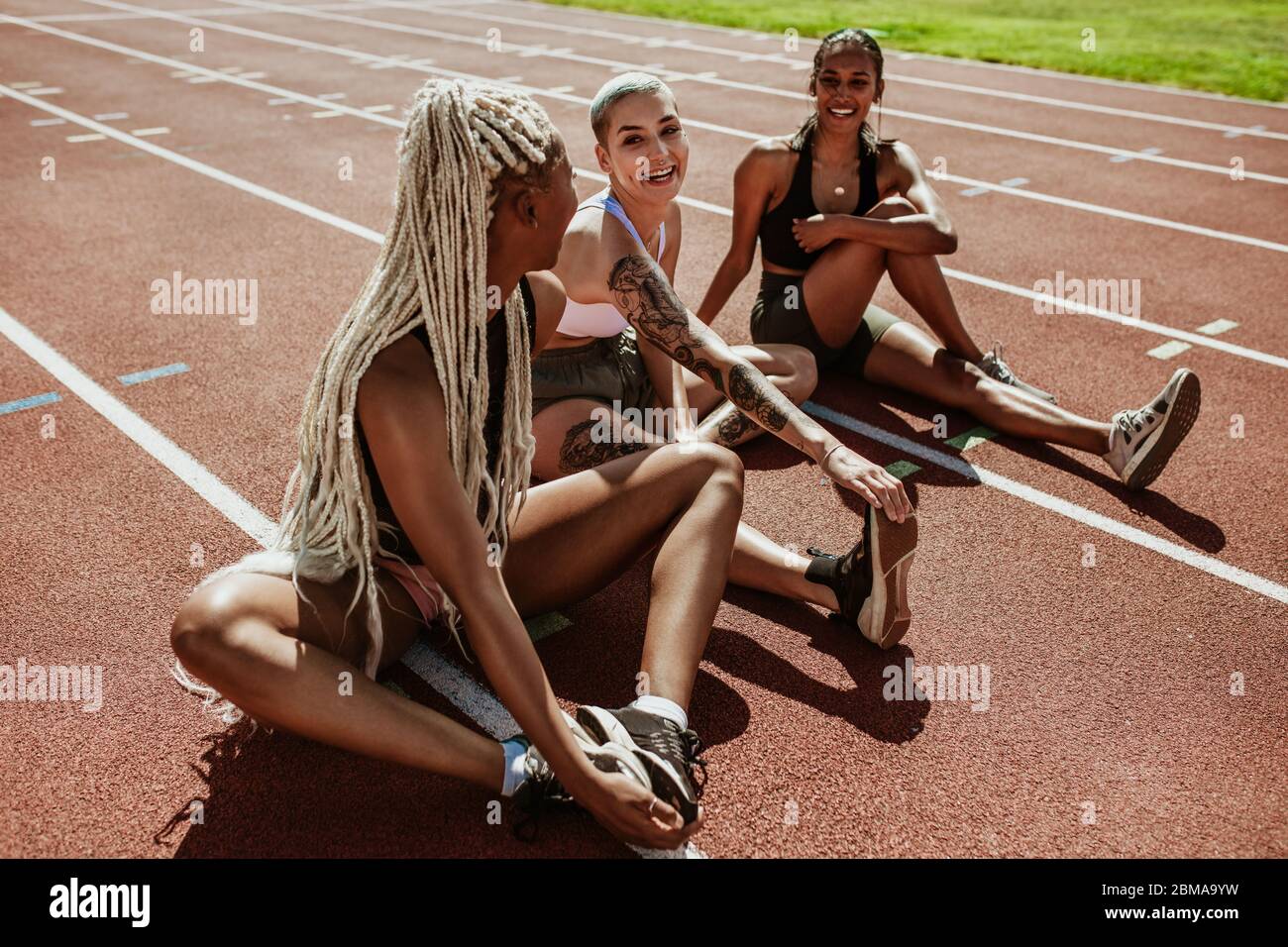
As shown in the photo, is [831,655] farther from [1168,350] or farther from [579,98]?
[579,98]

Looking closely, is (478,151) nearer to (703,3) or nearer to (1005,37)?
(1005,37)

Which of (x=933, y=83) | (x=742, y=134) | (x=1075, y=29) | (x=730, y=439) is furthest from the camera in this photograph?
(x=1075, y=29)

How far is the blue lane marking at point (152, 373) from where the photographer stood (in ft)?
19.0

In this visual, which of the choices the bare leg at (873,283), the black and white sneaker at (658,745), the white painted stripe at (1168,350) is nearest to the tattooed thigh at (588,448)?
the black and white sneaker at (658,745)

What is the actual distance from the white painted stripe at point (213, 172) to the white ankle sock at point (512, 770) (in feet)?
18.7

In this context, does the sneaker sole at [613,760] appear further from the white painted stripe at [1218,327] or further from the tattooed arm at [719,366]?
the white painted stripe at [1218,327]

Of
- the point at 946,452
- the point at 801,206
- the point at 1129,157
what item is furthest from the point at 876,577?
the point at 1129,157

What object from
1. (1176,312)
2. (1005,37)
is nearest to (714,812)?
(1176,312)

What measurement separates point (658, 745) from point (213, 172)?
8.53 metres

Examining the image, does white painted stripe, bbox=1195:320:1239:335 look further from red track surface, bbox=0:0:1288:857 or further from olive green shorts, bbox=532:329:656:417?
olive green shorts, bbox=532:329:656:417

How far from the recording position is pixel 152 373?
5891mm

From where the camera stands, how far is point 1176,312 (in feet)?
22.8

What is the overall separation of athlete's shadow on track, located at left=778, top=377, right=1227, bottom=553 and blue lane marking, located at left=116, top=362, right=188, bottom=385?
9.92ft

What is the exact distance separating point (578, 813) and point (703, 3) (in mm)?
20756
